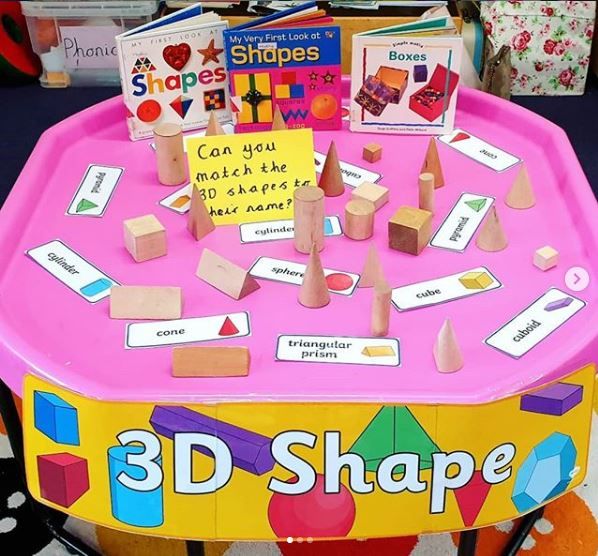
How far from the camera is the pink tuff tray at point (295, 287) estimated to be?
3.88 feet

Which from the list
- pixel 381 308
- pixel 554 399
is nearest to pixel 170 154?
pixel 381 308

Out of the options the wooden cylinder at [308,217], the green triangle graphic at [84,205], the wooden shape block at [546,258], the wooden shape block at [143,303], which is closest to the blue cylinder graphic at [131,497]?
the wooden shape block at [143,303]

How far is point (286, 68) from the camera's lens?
5.63 feet

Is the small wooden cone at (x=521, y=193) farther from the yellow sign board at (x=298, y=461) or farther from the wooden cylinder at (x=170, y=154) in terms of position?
the wooden cylinder at (x=170, y=154)

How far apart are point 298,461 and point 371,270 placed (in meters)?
0.34

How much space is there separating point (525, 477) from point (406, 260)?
0.40 meters

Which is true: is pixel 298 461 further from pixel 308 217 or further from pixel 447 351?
pixel 308 217

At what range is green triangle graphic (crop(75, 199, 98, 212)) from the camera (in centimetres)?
158

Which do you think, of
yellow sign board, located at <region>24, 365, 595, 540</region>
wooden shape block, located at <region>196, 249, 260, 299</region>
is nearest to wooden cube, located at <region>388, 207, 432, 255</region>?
wooden shape block, located at <region>196, 249, 260, 299</region>

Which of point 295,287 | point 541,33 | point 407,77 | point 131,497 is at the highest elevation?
point 407,77

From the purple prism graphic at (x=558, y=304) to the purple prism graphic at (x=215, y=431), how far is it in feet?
1.54

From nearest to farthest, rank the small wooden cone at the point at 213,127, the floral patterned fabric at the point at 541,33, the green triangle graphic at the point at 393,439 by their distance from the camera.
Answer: the green triangle graphic at the point at 393,439 < the small wooden cone at the point at 213,127 < the floral patterned fabric at the point at 541,33

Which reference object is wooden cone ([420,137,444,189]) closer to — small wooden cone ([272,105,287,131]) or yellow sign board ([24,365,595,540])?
small wooden cone ([272,105,287,131])

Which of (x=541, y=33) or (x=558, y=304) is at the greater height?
(x=558, y=304)
